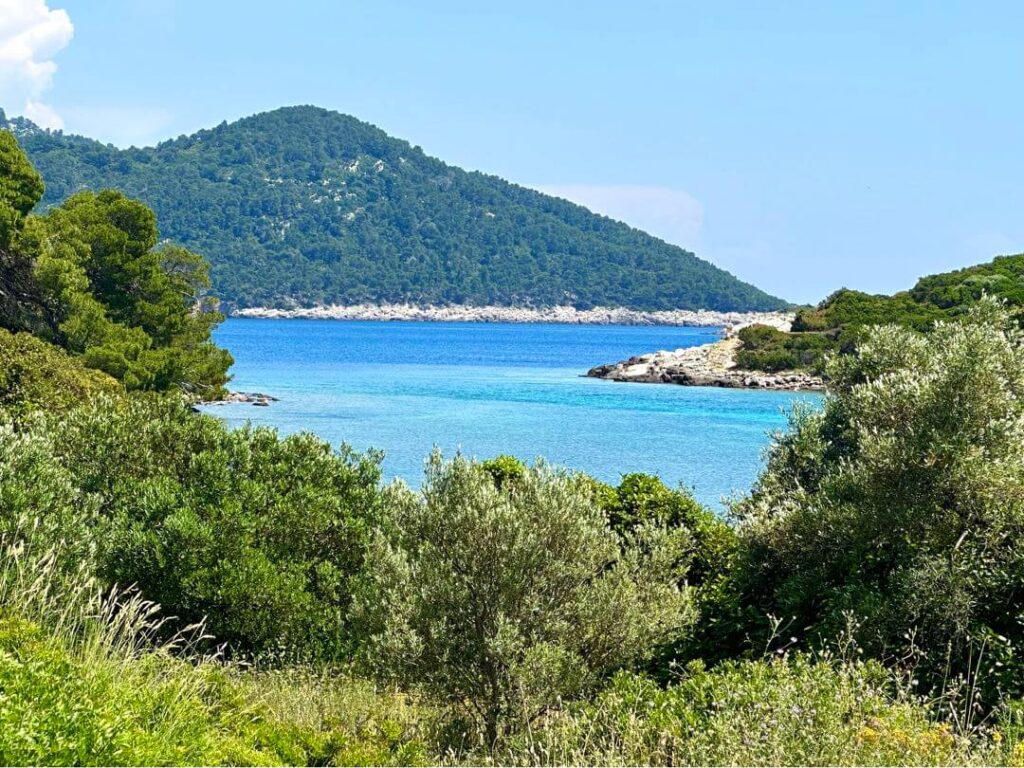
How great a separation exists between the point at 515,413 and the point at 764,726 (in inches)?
2267

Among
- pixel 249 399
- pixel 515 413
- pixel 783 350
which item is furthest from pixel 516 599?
pixel 783 350

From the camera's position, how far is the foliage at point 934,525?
912 cm

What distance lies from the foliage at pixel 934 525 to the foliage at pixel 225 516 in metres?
5.53

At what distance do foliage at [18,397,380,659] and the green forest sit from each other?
1.4 inches

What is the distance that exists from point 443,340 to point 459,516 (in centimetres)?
16522

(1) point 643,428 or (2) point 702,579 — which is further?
(1) point 643,428

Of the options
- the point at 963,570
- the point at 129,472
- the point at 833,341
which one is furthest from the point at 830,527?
the point at 833,341

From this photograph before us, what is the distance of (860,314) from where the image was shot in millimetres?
88062

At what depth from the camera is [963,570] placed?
9.15 m

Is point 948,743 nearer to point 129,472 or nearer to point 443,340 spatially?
point 129,472

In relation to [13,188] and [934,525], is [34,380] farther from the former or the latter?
[934,525]

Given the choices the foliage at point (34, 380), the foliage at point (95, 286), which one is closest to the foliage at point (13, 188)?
the foliage at point (95, 286)

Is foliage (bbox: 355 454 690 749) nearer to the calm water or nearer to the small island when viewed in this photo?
the calm water

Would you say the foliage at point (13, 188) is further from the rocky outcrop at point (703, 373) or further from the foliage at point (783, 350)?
the foliage at point (783, 350)
